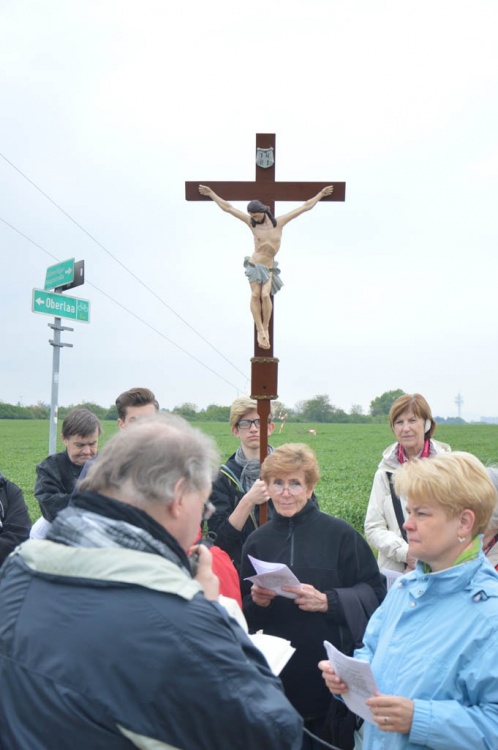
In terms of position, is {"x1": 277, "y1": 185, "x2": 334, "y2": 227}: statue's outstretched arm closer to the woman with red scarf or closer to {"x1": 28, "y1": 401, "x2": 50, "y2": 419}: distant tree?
the woman with red scarf

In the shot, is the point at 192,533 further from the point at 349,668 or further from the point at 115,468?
the point at 349,668

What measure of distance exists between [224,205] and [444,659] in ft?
11.6

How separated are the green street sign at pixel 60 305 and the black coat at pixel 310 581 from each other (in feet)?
12.5

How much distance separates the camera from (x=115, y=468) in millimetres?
1508

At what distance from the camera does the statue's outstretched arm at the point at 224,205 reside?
4781mm

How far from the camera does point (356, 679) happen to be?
83.1 inches

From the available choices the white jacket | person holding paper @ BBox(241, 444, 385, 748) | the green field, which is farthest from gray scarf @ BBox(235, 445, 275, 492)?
the green field

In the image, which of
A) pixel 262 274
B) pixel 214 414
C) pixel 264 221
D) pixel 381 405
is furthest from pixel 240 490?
pixel 381 405

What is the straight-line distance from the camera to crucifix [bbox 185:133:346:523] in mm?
4496

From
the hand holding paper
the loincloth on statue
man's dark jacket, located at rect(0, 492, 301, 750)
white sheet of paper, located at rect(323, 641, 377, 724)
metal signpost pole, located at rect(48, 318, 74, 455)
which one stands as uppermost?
the loincloth on statue

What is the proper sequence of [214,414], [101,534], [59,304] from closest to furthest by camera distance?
[101,534] < [59,304] < [214,414]

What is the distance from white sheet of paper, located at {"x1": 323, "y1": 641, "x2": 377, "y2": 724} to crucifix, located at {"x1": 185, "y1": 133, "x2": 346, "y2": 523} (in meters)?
2.06

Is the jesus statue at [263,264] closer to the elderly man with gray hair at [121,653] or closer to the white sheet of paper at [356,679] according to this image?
the white sheet of paper at [356,679]

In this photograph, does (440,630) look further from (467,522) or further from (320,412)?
(320,412)
